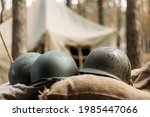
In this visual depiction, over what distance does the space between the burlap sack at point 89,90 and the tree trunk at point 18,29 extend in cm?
486

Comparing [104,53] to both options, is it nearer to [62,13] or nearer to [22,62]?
[22,62]

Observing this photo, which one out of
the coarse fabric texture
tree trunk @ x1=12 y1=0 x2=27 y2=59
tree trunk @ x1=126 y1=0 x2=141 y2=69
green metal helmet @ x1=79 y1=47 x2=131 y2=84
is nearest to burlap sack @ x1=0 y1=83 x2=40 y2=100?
green metal helmet @ x1=79 y1=47 x2=131 y2=84

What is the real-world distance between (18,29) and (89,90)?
5051 mm

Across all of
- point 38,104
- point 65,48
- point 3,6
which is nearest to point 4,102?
point 38,104

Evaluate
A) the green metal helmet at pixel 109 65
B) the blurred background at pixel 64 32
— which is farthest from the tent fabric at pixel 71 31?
the green metal helmet at pixel 109 65

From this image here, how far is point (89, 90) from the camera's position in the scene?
144 inches

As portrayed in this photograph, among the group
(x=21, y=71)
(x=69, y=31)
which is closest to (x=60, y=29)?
(x=69, y=31)

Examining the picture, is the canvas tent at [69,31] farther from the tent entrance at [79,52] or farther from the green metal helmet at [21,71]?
the green metal helmet at [21,71]

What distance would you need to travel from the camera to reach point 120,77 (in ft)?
14.6

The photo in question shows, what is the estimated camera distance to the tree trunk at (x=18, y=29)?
8.41 metres

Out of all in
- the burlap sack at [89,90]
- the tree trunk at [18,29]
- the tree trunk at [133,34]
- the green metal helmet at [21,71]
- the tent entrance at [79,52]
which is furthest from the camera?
the tent entrance at [79,52]

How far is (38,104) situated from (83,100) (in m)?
0.34

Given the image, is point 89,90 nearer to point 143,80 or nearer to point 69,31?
point 143,80

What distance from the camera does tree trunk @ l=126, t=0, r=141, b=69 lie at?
883cm
